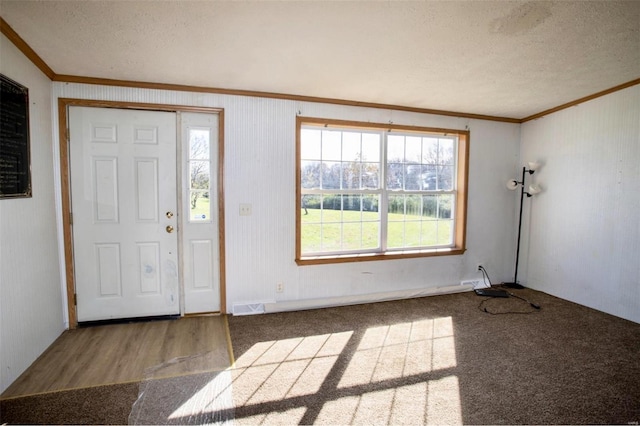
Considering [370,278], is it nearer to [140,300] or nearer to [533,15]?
[140,300]

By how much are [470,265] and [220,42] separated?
385 cm

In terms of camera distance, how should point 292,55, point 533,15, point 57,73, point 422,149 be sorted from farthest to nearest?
point 422,149, point 57,73, point 292,55, point 533,15

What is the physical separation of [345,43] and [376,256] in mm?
2348

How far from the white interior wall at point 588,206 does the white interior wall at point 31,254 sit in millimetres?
5167

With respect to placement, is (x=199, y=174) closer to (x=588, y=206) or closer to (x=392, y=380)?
(x=392, y=380)

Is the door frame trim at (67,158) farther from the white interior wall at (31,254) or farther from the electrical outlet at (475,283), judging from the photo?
the electrical outlet at (475,283)

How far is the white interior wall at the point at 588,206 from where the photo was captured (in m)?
3.20

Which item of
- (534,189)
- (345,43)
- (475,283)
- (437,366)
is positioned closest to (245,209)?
(345,43)

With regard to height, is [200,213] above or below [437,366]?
above

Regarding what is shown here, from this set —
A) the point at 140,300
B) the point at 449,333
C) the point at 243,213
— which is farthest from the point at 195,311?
the point at 449,333

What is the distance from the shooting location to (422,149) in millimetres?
4066

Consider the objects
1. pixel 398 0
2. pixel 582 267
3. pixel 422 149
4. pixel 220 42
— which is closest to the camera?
pixel 398 0

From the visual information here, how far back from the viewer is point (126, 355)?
2477 mm

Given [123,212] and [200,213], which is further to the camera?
[200,213]
